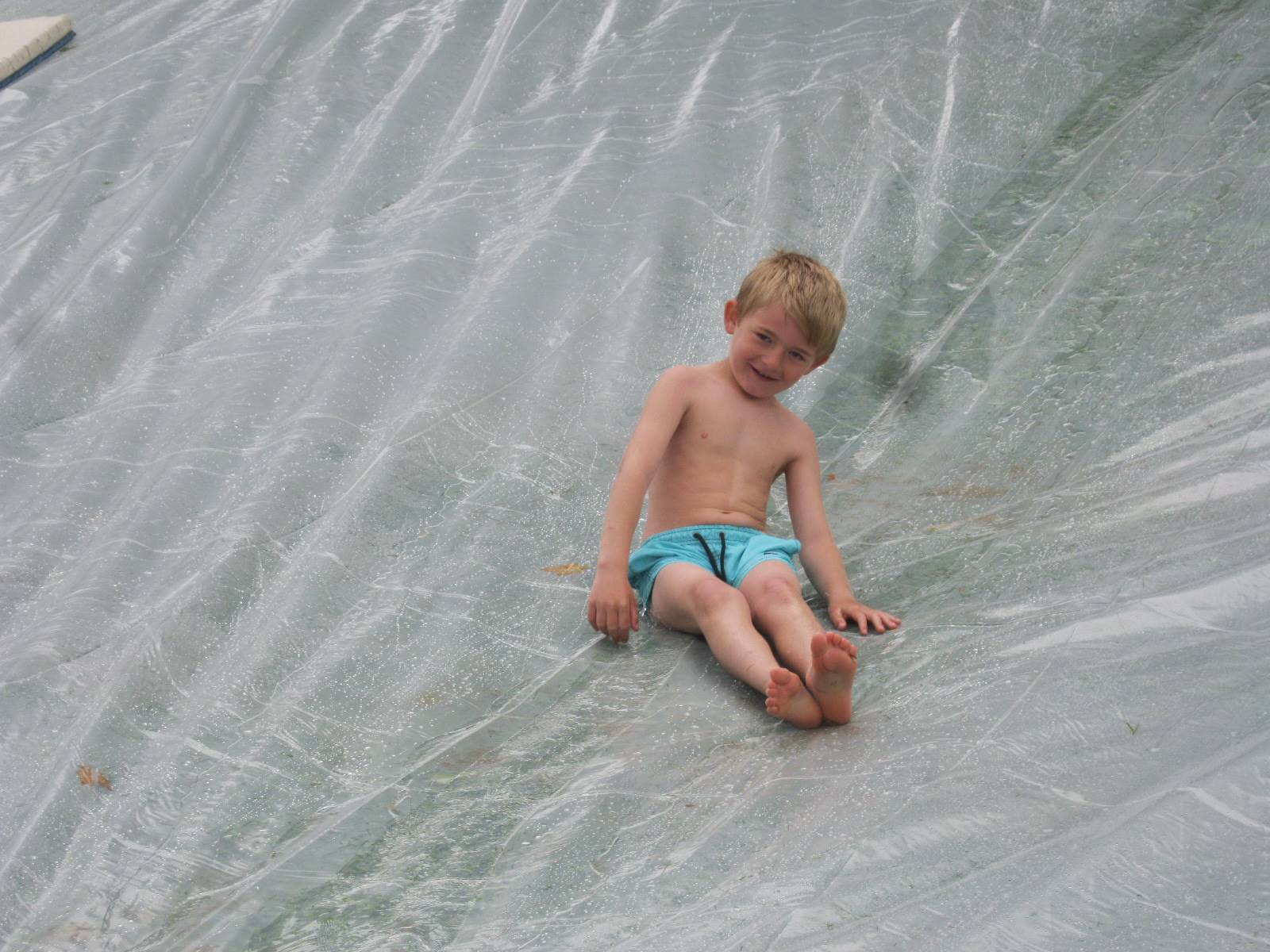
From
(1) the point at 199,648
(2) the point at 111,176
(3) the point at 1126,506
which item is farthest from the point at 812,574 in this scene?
(2) the point at 111,176

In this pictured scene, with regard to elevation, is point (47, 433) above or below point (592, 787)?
above

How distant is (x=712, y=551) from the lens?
7.61 ft

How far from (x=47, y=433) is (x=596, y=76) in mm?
1907

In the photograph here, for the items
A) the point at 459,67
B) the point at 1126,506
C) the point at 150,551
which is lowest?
the point at 1126,506

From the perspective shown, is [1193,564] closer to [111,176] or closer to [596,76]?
[596,76]

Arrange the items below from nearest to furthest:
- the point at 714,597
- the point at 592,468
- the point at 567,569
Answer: the point at 714,597 → the point at 567,569 → the point at 592,468

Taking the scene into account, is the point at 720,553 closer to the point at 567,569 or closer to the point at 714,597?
the point at 714,597

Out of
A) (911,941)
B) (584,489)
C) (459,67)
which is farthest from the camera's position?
(459,67)

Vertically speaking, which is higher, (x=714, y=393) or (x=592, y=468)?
(x=714, y=393)

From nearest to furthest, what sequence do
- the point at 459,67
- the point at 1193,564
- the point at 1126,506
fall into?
the point at 1193,564, the point at 1126,506, the point at 459,67

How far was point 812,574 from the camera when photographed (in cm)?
235

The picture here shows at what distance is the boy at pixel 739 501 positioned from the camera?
2127 millimetres

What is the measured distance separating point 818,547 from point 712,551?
0.19 metres

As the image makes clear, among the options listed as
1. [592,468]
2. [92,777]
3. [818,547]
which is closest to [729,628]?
[818,547]
